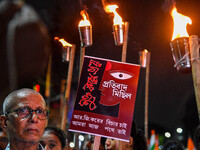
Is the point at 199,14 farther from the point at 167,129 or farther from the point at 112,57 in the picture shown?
the point at 167,129

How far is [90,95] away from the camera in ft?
13.0

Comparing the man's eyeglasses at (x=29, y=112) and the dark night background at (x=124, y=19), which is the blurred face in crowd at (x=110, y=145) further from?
the dark night background at (x=124, y=19)

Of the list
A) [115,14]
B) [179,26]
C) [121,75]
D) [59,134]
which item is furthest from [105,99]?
[115,14]

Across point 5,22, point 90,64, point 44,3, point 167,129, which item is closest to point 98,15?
point 44,3

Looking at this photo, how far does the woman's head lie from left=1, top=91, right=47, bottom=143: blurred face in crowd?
152 cm

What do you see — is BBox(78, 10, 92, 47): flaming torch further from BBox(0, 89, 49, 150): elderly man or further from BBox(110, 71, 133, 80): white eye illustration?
BBox(0, 89, 49, 150): elderly man

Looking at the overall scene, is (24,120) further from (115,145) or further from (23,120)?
(115,145)

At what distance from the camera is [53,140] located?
4477mm

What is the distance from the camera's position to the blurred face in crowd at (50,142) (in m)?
4.41

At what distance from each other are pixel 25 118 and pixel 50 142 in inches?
66.4

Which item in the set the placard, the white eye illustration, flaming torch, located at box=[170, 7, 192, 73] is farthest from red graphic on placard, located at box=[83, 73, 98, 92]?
flaming torch, located at box=[170, 7, 192, 73]

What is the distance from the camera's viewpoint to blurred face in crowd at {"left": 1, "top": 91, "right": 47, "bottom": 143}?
112 inches

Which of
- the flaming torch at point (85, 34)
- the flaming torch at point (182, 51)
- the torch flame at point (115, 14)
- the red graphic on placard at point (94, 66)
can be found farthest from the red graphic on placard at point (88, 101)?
the torch flame at point (115, 14)

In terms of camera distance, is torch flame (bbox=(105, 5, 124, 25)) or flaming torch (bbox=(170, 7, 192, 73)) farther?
torch flame (bbox=(105, 5, 124, 25))
